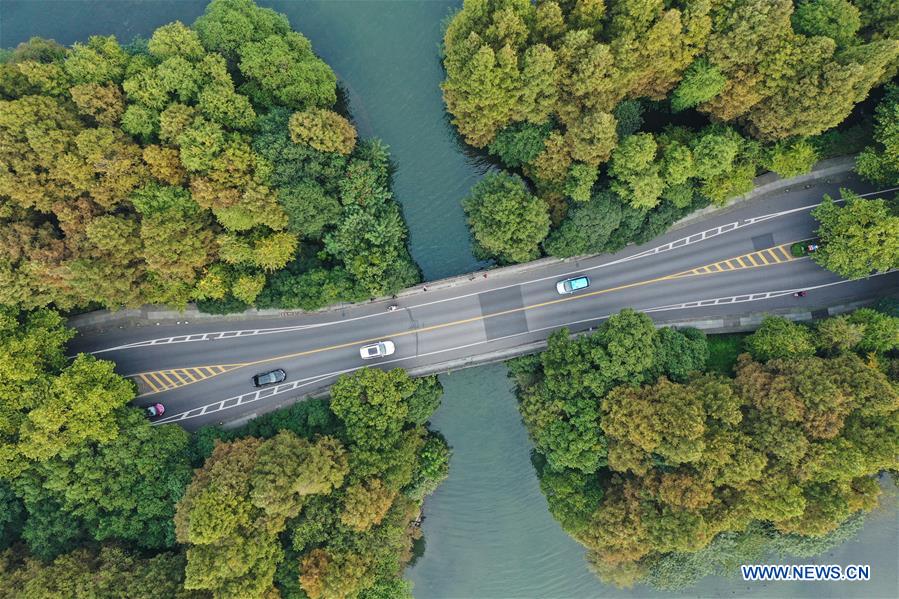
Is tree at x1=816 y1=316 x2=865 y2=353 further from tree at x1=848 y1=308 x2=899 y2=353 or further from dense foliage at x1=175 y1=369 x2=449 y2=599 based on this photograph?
dense foliage at x1=175 y1=369 x2=449 y2=599

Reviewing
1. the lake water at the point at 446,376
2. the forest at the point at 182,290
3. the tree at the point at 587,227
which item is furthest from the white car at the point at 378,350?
the tree at the point at 587,227

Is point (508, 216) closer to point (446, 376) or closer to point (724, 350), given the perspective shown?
point (446, 376)

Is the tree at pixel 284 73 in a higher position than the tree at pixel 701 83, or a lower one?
higher

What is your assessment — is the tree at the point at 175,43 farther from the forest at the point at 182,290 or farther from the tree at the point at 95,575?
the tree at the point at 95,575

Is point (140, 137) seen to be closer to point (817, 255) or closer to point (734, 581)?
point (817, 255)

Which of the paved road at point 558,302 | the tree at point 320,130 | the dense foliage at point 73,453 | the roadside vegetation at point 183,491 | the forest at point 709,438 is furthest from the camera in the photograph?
the paved road at point 558,302

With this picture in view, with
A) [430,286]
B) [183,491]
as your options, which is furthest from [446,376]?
[183,491]

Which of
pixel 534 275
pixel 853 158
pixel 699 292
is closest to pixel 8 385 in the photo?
pixel 534 275

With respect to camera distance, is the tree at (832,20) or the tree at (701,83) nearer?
the tree at (832,20)

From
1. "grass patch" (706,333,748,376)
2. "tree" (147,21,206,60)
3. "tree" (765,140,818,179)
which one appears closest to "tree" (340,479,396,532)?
"grass patch" (706,333,748,376)
